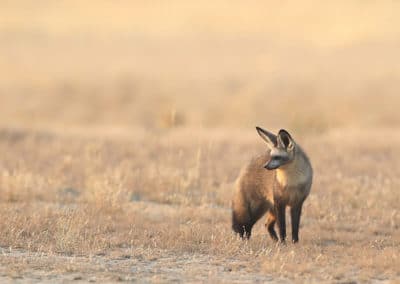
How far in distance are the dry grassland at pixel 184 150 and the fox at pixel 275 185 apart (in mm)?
304

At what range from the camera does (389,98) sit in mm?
34281

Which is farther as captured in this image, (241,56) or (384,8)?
(384,8)

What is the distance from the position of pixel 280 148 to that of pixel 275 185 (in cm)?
45

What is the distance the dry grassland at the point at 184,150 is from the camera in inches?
386

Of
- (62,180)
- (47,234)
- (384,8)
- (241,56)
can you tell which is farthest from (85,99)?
(384,8)

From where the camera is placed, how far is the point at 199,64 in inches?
1774

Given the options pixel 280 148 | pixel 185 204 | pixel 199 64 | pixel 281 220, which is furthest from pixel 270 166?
pixel 199 64

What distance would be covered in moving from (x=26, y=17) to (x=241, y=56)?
74.0ft

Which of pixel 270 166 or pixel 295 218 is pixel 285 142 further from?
pixel 295 218

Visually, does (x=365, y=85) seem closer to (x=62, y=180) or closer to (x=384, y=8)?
(x=62, y=180)

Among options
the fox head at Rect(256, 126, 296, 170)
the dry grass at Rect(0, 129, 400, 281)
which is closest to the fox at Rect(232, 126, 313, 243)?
the fox head at Rect(256, 126, 296, 170)

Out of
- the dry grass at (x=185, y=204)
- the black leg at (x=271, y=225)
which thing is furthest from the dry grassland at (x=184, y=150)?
the black leg at (x=271, y=225)

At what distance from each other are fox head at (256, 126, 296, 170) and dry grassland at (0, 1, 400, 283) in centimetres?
99

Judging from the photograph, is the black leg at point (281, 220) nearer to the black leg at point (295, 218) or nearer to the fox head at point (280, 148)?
the black leg at point (295, 218)
